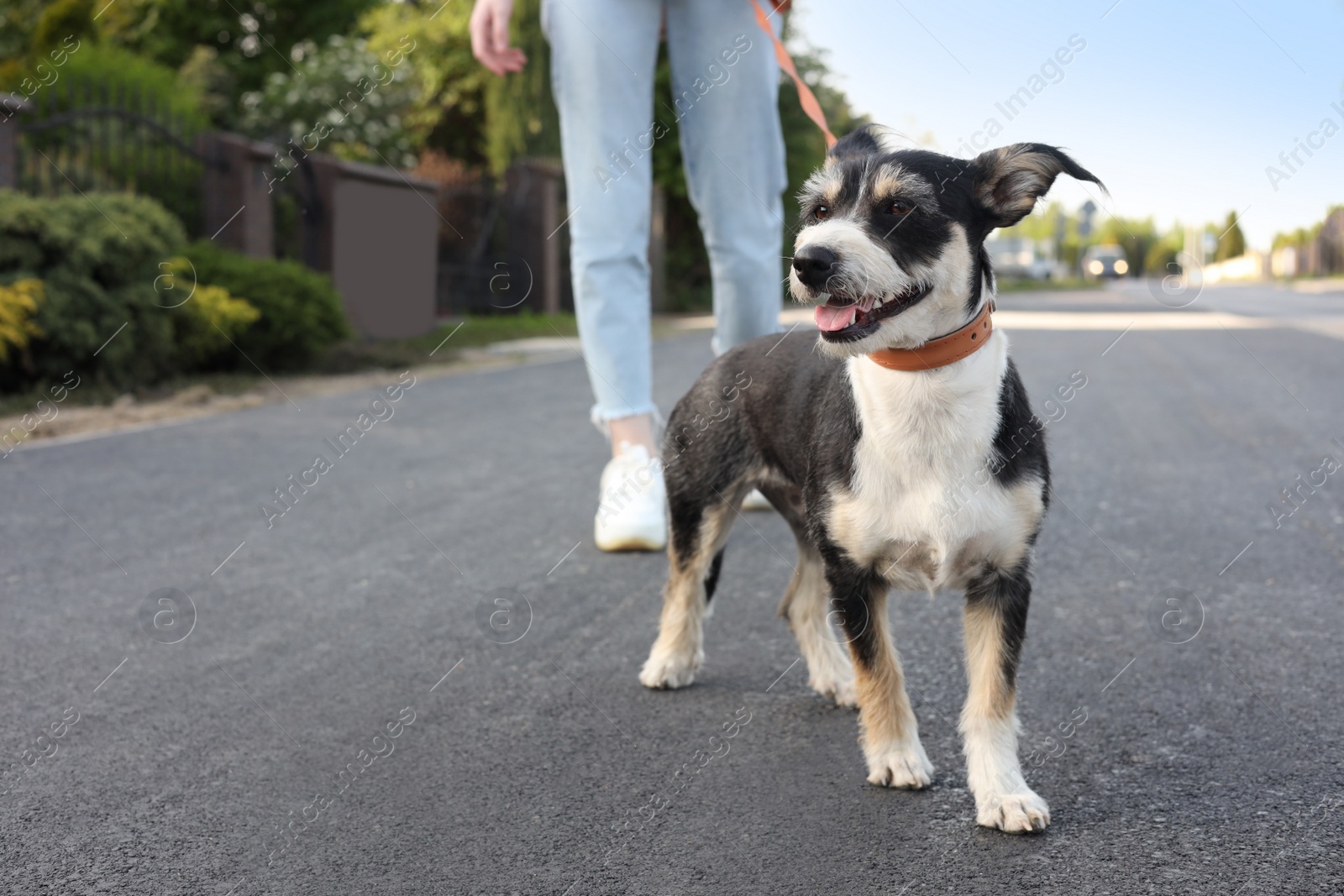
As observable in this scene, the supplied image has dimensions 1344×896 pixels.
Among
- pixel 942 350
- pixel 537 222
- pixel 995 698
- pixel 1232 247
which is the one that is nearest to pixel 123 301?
pixel 942 350

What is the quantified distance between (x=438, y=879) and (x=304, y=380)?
9507 mm

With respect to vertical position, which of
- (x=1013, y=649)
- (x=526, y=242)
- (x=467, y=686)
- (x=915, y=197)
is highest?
(x=915, y=197)

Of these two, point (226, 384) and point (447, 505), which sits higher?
point (447, 505)

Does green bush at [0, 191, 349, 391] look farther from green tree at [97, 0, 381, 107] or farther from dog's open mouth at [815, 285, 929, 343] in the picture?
green tree at [97, 0, 381, 107]

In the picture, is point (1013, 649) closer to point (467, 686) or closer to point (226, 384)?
point (467, 686)

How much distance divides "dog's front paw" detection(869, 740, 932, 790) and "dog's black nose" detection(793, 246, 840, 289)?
3.25ft

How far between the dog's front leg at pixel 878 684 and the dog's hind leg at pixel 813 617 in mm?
471

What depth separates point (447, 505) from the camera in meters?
5.37

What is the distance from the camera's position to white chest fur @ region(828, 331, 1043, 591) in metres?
2.43

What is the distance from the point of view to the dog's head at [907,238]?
2.40 metres

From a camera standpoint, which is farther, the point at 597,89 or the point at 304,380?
the point at 304,380

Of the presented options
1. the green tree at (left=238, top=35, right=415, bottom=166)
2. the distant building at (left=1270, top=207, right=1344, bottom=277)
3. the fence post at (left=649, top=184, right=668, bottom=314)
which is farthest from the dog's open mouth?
the distant building at (left=1270, top=207, right=1344, bottom=277)

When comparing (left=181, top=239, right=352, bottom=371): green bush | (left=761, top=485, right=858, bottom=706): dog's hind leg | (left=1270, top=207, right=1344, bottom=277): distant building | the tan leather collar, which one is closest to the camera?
Answer: the tan leather collar

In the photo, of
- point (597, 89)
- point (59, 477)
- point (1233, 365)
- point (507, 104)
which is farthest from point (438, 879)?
point (507, 104)
